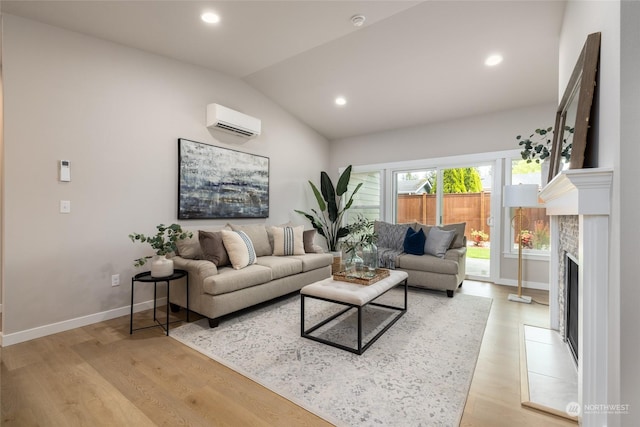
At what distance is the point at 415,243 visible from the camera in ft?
13.4

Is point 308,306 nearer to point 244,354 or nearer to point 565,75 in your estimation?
point 244,354

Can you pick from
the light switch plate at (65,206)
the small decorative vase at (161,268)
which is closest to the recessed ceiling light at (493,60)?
the small decorative vase at (161,268)

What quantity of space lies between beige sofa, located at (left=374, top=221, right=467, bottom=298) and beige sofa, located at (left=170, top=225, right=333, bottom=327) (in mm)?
1119

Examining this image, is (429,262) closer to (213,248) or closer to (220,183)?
(213,248)

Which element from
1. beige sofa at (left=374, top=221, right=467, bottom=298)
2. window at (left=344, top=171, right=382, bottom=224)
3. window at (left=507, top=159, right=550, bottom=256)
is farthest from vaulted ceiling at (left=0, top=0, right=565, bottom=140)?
beige sofa at (left=374, top=221, right=467, bottom=298)

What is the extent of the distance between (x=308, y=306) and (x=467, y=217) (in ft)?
10.2

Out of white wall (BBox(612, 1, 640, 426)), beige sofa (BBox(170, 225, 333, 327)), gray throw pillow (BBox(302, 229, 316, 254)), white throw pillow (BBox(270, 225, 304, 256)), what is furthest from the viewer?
gray throw pillow (BBox(302, 229, 316, 254))

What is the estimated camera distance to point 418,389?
5.90 feet

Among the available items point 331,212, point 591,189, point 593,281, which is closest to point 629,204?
point 591,189

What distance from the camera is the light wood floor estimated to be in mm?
1553

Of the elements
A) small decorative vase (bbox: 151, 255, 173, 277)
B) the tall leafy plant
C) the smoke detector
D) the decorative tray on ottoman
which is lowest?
the decorative tray on ottoman

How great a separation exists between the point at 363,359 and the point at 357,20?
3071 millimetres

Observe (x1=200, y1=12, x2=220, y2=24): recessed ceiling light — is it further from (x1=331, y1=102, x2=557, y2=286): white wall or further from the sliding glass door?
the sliding glass door

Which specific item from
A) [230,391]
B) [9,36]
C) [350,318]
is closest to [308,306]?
[350,318]
